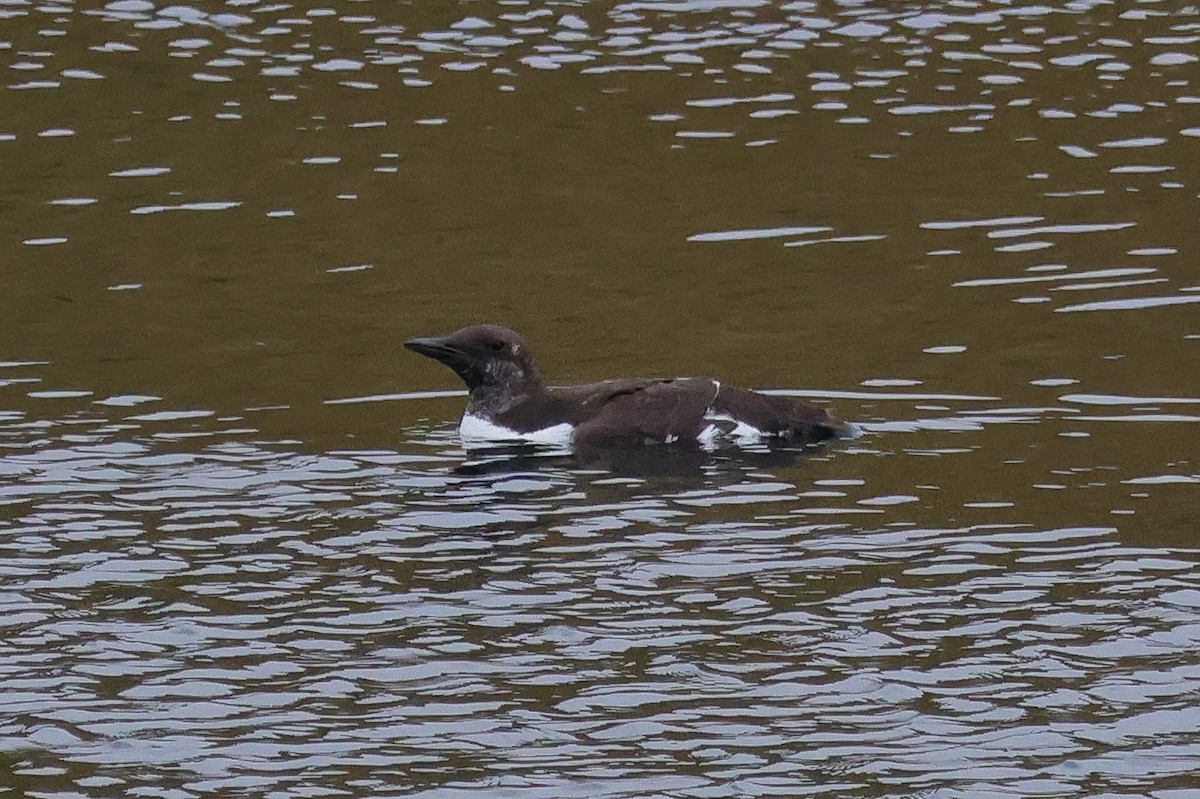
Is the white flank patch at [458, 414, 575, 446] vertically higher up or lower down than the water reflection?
lower down

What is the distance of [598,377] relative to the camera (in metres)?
17.5

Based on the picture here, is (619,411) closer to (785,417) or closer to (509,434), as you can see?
(509,434)

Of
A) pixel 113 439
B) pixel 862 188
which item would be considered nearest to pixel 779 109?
pixel 862 188

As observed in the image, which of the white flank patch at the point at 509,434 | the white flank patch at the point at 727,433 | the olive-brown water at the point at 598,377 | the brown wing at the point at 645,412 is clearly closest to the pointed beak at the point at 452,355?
the olive-brown water at the point at 598,377

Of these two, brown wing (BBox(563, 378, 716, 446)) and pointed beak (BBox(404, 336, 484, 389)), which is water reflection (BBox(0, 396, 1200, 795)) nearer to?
brown wing (BBox(563, 378, 716, 446))

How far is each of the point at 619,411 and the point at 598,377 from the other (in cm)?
235

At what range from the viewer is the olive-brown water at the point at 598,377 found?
9.81 metres

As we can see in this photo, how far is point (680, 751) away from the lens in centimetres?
945

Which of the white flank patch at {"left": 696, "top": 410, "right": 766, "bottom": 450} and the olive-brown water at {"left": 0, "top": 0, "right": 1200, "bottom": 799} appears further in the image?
the white flank patch at {"left": 696, "top": 410, "right": 766, "bottom": 450}

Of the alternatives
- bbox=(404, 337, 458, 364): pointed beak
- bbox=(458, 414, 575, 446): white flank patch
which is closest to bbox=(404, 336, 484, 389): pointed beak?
bbox=(404, 337, 458, 364): pointed beak

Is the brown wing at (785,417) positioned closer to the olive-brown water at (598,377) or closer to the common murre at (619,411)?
the common murre at (619,411)

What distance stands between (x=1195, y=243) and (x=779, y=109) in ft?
20.9

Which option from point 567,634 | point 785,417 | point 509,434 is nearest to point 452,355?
point 509,434

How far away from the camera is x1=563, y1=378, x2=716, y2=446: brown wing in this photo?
49.4 ft
